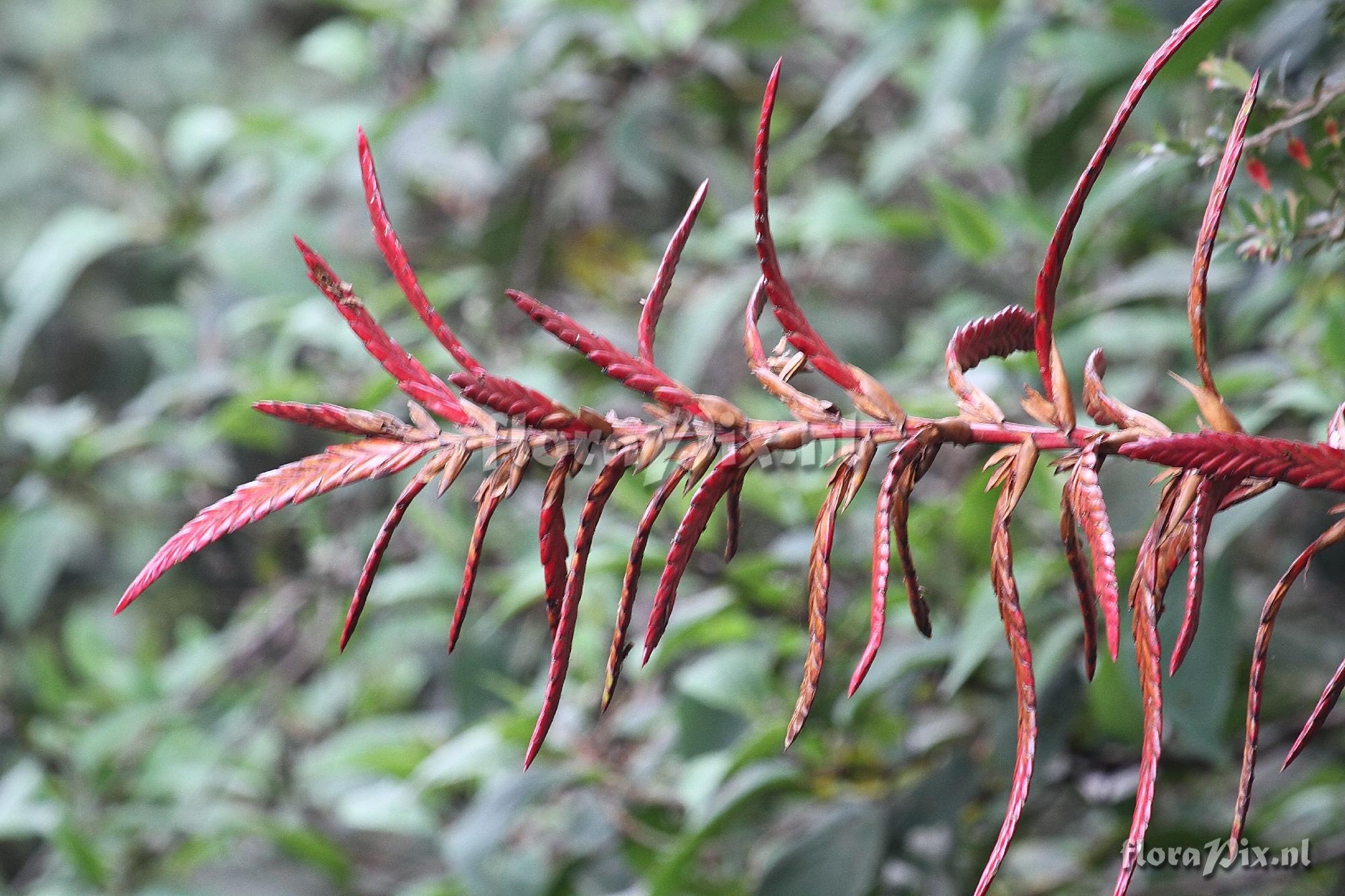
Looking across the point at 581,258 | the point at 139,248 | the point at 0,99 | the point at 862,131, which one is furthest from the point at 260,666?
the point at 0,99

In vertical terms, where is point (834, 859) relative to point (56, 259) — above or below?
below

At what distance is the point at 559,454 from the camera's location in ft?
0.83

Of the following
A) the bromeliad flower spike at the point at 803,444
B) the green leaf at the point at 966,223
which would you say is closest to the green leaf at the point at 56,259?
the green leaf at the point at 966,223

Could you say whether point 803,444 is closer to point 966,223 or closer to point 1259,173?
point 1259,173

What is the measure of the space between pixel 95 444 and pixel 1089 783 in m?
1.00

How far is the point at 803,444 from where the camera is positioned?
9.8 inches

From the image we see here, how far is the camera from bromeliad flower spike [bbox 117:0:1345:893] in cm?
24

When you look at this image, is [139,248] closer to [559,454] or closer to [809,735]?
[809,735]

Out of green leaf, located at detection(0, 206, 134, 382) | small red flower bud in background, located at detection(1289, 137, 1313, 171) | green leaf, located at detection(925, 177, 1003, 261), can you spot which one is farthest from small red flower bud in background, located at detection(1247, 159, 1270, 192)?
green leaf, located at detection(0, 206, 134, 382)

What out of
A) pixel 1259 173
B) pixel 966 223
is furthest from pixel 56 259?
pixel 1259 173

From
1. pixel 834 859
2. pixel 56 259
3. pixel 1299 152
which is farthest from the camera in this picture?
pixel 56 259

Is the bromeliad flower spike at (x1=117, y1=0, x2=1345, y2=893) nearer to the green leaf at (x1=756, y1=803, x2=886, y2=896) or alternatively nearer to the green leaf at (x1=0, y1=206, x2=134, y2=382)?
the green leaf at (x1=756, y1=803, x2=886, y2=896)

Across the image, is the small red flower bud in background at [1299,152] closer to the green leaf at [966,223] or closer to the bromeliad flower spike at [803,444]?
the bromeliad flower spike at [803,444]

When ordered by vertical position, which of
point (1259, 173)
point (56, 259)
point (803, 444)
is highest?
point (56, 259)
